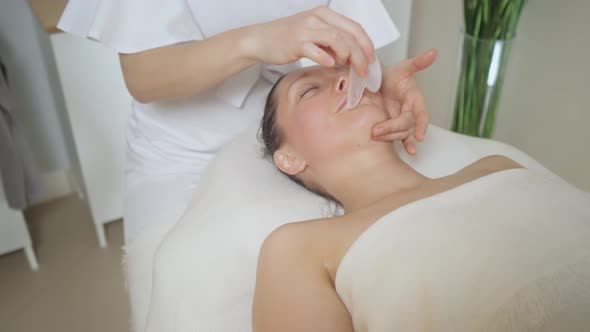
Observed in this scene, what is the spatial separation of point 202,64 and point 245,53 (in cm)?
10

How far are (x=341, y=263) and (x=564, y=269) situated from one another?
315 mm

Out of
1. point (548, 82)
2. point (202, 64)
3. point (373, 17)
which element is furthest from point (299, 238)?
point (548, 82)

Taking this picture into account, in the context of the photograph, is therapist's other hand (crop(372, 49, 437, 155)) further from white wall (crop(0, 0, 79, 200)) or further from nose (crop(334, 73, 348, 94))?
white wall (crop(0, 0, 79, 200))

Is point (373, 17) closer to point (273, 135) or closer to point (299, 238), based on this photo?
point (273, 135)

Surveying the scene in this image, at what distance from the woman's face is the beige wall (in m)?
0.92

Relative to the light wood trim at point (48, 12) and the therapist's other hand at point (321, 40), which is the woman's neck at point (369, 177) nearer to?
the therapist's other hand at point (321, 40)

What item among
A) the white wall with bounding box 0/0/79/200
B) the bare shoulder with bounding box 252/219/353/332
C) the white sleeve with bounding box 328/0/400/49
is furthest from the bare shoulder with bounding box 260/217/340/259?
the white wall with bounding box 0/0/79/200

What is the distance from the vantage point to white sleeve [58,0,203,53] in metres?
1.09

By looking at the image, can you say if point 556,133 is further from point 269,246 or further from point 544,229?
point 269,246

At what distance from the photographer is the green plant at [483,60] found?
1.60m

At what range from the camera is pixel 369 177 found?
3.54ft

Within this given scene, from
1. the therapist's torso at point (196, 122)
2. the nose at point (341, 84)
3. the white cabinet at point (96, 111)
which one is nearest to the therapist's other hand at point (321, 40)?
the nose at point (341, 84)

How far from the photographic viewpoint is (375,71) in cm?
102

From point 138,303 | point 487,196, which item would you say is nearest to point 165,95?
point 138,303
